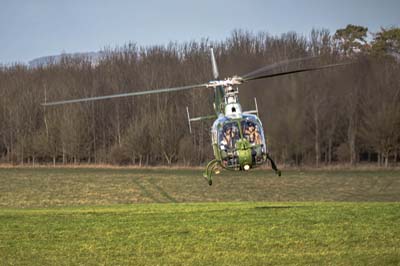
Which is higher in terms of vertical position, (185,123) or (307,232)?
(185,123)

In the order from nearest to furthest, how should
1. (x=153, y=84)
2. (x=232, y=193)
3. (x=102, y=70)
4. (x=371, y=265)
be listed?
(x=371, y=265) → (x=232, y=193) → (x=153, y=84) → (x=102, y=70)

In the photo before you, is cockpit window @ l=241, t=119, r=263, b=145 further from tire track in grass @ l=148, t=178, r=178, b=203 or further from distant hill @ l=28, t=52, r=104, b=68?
distant hill @ l=28, t=52, r=104, b=68

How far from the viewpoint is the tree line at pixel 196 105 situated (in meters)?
43.1

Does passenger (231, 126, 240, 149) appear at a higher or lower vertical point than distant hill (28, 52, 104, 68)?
lower

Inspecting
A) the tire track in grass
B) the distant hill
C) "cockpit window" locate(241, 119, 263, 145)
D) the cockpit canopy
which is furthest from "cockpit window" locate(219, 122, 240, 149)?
the distant hill

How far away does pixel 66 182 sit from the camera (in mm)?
47531

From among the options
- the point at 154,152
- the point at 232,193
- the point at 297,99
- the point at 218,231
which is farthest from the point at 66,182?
the point at 218,231

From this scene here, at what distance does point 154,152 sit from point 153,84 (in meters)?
15.1

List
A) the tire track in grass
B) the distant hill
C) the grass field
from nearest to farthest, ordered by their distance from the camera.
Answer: the grass field < the tire track in grass < the distant hill

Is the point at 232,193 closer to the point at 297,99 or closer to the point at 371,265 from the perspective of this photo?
the point at 297,99

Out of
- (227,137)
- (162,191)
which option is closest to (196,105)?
(162,191)

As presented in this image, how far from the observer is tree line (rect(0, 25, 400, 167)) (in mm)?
43094

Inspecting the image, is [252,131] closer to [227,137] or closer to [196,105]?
[227,137]

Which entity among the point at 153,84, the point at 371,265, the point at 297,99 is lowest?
the point at 371,265
